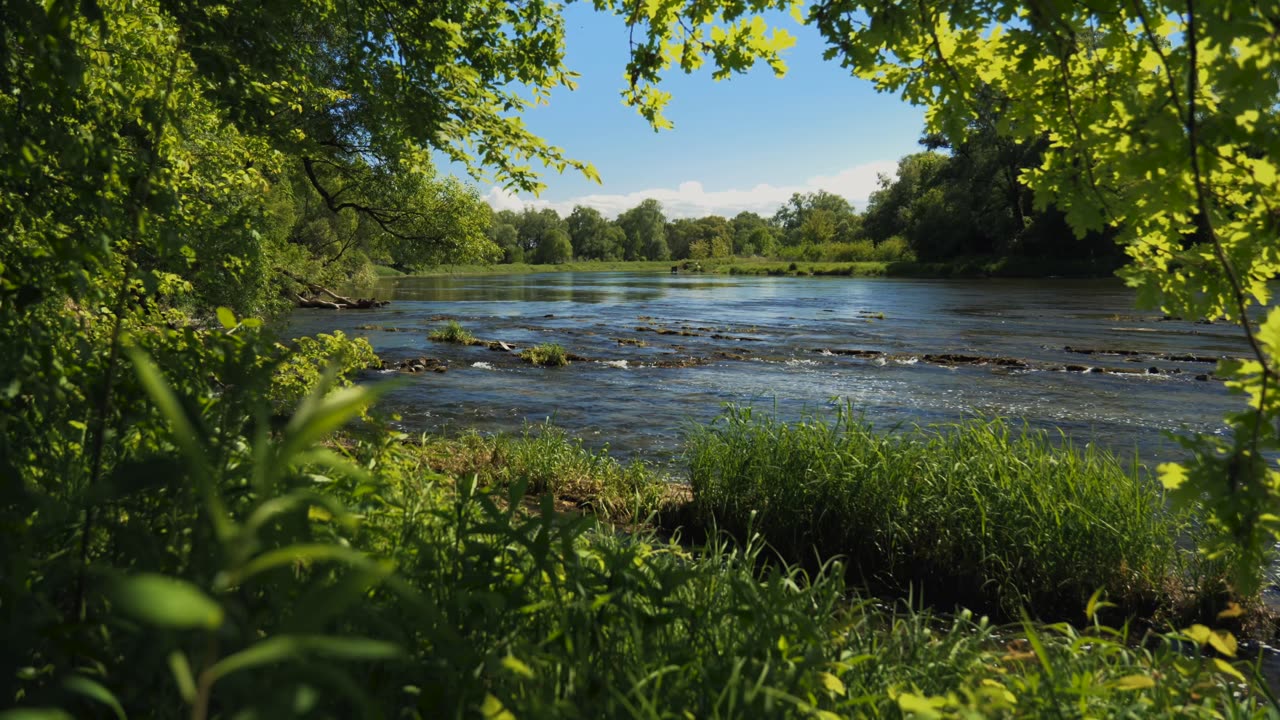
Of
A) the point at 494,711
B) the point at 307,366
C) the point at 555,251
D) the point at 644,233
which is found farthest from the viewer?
the point at 644,233

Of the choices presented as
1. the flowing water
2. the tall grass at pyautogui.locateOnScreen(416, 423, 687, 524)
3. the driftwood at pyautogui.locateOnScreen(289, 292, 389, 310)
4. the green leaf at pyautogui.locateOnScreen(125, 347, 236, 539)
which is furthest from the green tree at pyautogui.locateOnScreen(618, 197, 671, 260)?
the green leaf at pyautogui.locateOnScreen(125, 347, 236, 539)

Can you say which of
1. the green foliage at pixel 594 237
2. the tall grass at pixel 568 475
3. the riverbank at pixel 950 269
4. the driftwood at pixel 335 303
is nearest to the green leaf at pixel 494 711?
the tall grass at pixel 568 475

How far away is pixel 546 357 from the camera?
16.7m

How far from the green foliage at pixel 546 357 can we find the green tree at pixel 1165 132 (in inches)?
540

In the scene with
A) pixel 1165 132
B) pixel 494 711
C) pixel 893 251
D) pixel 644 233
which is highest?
pixel 644 233

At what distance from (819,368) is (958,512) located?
11093 mm

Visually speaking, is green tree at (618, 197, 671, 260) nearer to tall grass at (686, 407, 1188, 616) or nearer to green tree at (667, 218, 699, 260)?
green tree at (667, 218, 699, 260)

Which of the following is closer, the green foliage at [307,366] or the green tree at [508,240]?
the green foliage at [307,366]

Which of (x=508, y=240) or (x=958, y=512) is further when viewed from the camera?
(x=508, y=240)

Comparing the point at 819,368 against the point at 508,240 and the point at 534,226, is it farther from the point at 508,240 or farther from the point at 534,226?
the point at 534,226

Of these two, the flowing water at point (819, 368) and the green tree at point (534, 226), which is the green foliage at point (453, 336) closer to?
the flowing water at point (819, 368)

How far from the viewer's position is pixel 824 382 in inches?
570

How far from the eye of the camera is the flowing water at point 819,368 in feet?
37.0

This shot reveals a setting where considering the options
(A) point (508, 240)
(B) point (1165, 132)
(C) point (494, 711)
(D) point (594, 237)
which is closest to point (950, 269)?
(B) point (1165, 132)
